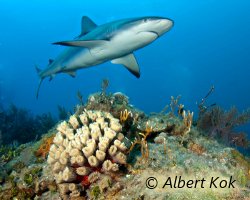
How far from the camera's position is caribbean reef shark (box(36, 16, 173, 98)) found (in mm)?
5539

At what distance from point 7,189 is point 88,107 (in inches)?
96.0

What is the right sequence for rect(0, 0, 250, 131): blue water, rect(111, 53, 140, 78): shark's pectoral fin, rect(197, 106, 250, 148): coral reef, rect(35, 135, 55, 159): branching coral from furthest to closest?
rect(0, 0, 250, 131): blue water
rect(197, 106, 250, 148): coral reef
rect(111, 53, 140, 78): shark's pectoral fin
rect(35, 135, 55, 159): branching coral

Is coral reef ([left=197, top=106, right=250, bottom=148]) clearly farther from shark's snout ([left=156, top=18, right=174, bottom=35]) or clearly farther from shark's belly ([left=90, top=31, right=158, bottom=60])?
shark's snout ([left=156, top=18, right=174, bottom=35])

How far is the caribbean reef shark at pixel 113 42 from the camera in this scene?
5.54 m

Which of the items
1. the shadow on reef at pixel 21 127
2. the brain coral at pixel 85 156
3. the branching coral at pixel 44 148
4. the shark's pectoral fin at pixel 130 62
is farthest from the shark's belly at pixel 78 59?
the shadow on reef at pixel 21 127

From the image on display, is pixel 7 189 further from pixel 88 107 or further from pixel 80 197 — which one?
pixel 88 107

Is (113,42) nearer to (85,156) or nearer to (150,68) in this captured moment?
(85,156)

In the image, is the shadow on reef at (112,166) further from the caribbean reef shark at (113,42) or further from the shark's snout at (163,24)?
the shark's snout at (163,24)

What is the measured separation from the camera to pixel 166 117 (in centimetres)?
651

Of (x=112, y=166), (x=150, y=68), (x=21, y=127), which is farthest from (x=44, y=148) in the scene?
(x=150, y=68)

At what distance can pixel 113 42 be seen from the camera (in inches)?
245

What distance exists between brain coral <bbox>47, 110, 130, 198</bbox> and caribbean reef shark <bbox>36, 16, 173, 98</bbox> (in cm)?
215

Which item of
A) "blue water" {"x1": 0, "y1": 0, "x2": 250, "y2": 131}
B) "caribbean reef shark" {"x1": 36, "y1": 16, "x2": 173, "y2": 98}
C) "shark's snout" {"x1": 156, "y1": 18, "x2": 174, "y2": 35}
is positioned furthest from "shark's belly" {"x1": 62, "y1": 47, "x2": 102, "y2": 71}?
"blue water" {"x1": 0, "y1": 0, "x2": 250, "y2": 131}

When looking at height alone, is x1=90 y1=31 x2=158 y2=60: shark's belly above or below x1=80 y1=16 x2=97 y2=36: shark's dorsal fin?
below
